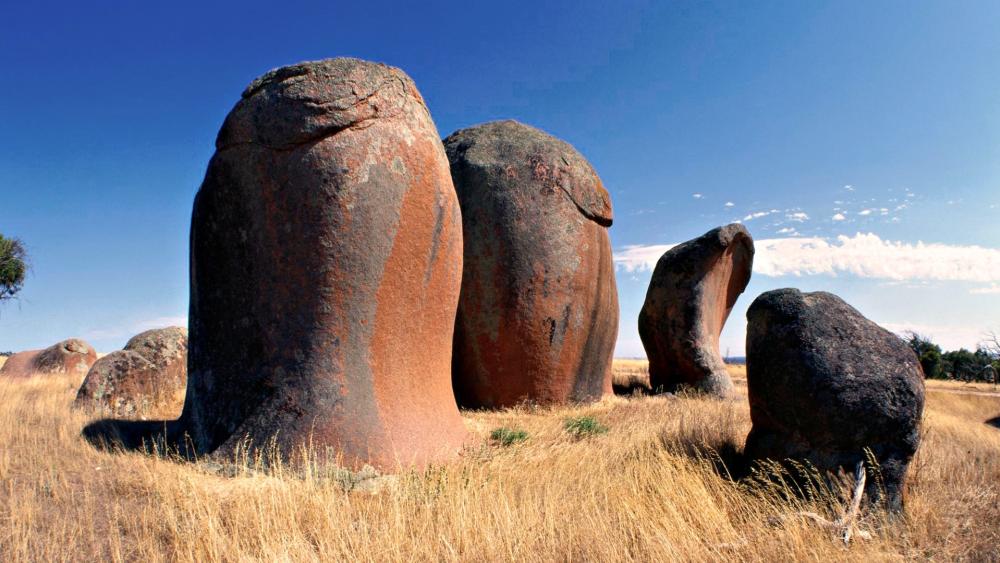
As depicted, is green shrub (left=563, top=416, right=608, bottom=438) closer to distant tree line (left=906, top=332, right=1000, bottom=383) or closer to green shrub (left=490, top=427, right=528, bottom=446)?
green shrub (left=490, top=427, right=528, bottom=446)

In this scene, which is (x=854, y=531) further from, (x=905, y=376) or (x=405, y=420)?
(x=405, y=420)

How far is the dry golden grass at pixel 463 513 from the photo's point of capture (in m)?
2.69

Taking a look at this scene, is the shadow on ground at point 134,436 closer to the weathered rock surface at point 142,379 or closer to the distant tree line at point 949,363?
the weathered rock surface at point 142,379

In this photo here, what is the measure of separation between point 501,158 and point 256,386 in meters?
4.21

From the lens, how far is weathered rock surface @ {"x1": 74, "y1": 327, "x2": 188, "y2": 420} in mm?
6637

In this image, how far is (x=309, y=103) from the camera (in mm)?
3924

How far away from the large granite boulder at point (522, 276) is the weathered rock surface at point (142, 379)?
3.33 meters

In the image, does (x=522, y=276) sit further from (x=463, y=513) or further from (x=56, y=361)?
(x=56, y=361)

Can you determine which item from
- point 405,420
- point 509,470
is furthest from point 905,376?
point 405,420

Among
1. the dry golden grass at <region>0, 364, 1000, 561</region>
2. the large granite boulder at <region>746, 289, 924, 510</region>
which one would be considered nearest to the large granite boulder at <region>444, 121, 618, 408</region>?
the dry golden grass at <region>0, 364, 1000, 561</region>

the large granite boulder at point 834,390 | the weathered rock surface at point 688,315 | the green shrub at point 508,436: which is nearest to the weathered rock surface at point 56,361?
the green shrub at point 508,436

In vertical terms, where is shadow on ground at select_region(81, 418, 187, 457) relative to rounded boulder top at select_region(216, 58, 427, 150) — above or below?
below

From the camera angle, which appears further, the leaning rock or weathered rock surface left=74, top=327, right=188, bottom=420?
weathered rock surface left=74, top=327, right=188, bottom=420

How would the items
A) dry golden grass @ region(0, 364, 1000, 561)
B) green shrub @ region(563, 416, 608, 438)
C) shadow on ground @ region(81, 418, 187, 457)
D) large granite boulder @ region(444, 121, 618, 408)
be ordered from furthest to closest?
large granite boulder @ region(444, 121, 618, 408), green shrub @ region(563, 416, 608, 438), shadow on ground @ region(81, 418, 187, 457), dry golden grass @ region(0, 364, 1000, 561)
